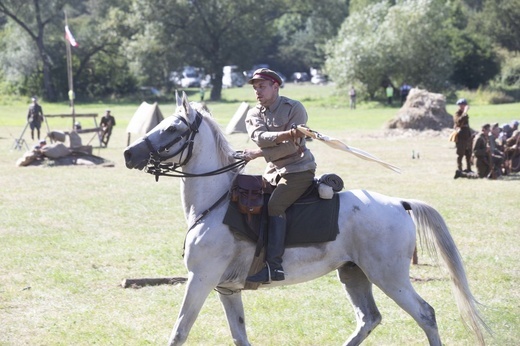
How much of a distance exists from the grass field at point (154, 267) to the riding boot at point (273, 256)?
139 centimetres

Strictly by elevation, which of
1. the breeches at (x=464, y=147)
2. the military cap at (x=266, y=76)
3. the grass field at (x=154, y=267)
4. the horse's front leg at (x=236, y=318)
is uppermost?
the military cap at (x=266, y=76)

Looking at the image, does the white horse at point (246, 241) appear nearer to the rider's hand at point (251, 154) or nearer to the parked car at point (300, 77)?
the rider's hand at point (251, 154)

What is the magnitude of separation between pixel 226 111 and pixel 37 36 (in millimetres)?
23049

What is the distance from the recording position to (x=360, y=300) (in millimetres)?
8570

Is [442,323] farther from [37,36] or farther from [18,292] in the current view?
[37,36]

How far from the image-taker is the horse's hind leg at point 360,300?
843cm

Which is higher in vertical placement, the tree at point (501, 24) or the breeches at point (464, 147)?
the tree at point (501, 24)

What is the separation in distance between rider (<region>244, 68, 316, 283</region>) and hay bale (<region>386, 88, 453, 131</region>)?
33.0 m

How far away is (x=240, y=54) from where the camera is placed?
7456 centimetres

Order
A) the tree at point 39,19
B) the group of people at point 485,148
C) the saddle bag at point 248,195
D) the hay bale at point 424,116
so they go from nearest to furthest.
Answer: the saddle bag at point 248,195 < the group of people at point 485,148 < the hay bale at point 424,116 < the tree at point 39,19

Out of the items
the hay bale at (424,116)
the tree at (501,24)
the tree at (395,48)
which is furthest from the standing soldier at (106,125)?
the tree at (501,24)

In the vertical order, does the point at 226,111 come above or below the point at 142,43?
below

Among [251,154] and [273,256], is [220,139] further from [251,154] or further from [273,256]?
[273,256]

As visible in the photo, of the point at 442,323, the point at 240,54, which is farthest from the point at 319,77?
the point at 442,323
